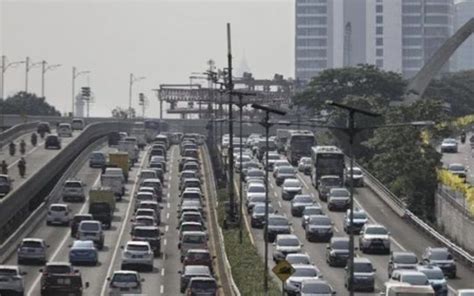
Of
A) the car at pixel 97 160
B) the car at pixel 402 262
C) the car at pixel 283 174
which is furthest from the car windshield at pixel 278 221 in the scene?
the car at pixel 97 160

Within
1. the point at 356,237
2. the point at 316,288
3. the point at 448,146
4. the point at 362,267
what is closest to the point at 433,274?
the point at 362,267

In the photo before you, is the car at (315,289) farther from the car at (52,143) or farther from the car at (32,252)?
the car at (52,143)

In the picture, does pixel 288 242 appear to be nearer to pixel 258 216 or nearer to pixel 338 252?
pixel 338 252

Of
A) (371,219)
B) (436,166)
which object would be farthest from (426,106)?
(371,219)

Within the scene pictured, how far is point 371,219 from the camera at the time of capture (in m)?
95.5

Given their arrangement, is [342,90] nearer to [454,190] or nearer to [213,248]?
[454,190]

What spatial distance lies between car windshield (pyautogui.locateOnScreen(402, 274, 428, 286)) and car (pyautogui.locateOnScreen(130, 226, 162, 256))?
776 inches

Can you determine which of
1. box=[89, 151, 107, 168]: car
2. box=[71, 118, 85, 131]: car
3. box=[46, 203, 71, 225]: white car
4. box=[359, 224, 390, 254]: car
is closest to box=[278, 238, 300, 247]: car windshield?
box=[359, 224, 390, 254]: car

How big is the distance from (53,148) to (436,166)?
136 ft

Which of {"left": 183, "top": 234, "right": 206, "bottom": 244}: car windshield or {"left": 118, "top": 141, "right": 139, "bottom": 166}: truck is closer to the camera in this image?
{"left": 183, "top": 234, "right": 206, "bottom": 244}: car windshield

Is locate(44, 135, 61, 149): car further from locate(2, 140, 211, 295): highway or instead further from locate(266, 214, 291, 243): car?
locate(266, 214, 291, 243): car

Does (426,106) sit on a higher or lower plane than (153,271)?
higher

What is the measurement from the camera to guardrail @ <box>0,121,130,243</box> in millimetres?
86438

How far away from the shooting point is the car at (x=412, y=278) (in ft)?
198
